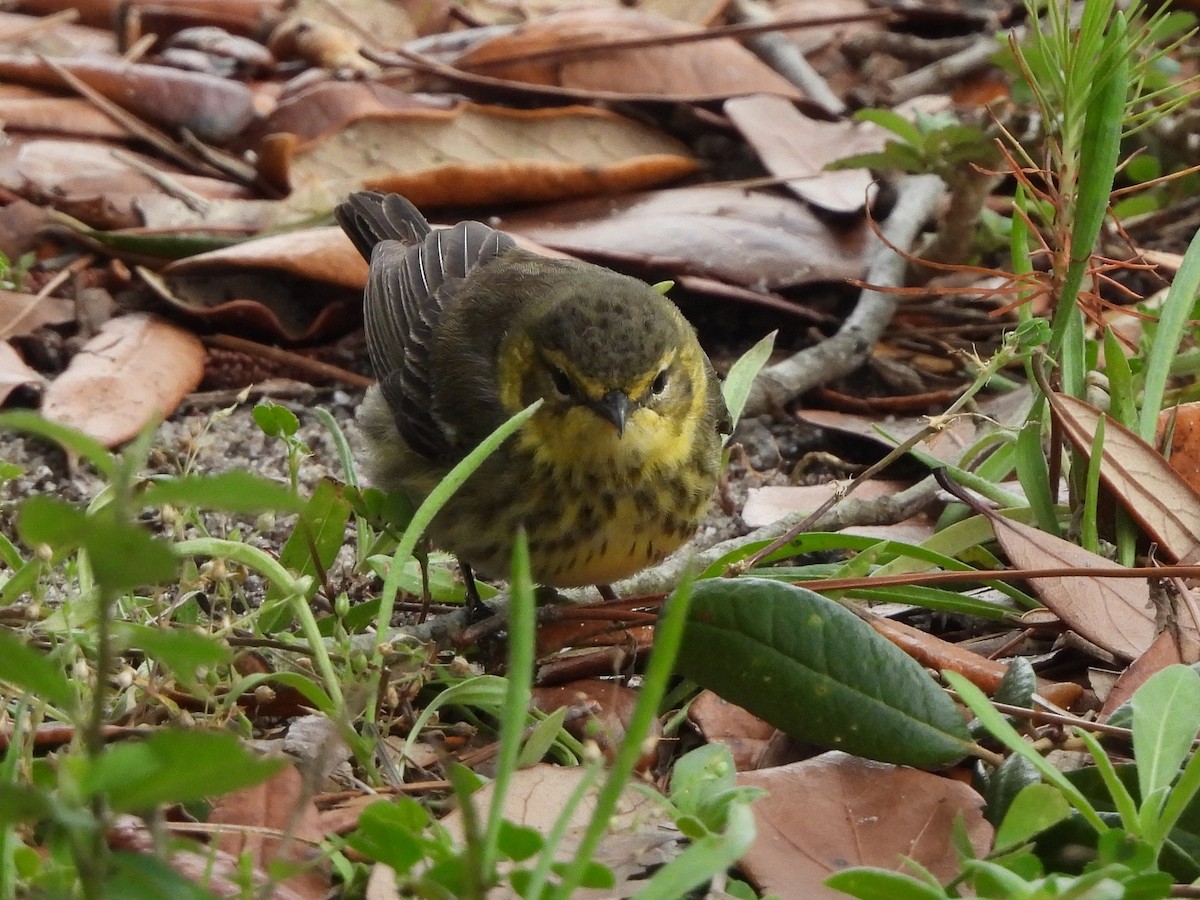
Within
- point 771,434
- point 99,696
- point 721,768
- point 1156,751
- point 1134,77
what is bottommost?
point 771,434

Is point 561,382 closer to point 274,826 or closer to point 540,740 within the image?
point 540,740

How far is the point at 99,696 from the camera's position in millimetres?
1285

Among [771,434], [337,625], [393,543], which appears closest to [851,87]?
[771,434]

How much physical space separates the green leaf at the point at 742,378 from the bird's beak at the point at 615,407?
44 centimetres

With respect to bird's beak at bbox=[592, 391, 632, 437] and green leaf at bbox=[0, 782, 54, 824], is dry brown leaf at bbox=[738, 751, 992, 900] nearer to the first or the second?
bird's beak at bbox=[592, 391, 632, 437]

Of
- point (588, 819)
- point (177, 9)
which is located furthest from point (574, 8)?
point (588, 819)

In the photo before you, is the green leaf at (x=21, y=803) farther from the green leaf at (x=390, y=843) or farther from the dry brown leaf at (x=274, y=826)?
the dry brown leaf at (x=274, y=826)

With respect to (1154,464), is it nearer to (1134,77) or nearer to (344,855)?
(1134,77)

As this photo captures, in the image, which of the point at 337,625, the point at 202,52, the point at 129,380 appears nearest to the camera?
the point at 337,625

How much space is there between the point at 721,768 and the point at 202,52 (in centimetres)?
471

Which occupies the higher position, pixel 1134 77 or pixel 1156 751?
pixel 1134 77

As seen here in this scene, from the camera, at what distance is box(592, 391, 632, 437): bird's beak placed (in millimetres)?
3049

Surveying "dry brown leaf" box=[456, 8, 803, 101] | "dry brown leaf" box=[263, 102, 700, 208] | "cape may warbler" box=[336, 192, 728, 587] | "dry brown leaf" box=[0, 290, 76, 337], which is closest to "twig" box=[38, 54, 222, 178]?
"dry brown leaf" box=[263, 102, 700, 208]

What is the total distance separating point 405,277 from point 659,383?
1060 millimetres
